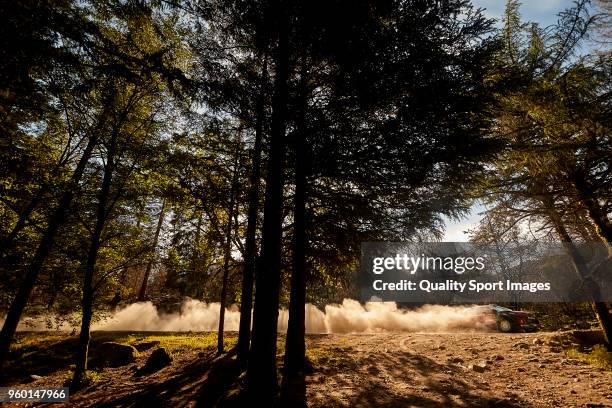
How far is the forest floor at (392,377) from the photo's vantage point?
6.44 metres

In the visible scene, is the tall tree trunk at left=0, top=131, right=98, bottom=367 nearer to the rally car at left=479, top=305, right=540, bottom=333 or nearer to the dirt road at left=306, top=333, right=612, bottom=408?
the dirt road at left=306, top=333, right=612, bottom=408

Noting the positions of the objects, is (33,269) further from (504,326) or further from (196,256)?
(504,326)

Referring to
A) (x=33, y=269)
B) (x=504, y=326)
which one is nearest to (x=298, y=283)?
(x=33, y=269)

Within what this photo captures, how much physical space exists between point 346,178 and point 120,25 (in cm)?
963

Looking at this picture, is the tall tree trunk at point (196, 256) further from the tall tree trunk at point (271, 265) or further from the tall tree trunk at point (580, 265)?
the tall tree trunk at point (580, 265)

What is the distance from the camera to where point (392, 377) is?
833cm

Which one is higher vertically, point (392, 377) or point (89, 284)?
point (89, 284)

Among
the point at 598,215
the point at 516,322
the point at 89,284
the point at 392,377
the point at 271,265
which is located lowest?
the point at 392,377

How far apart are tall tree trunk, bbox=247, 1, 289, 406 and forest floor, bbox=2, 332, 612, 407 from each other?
2.71ft

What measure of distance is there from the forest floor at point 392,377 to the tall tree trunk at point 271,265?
2.71 feet

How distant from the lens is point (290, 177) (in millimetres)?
8492

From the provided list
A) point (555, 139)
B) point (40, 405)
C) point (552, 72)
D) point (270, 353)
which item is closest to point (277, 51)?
point (552, 72)

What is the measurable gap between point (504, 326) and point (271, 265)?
16.3m

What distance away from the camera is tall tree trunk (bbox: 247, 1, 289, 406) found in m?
6.07
